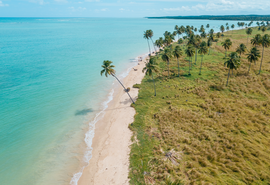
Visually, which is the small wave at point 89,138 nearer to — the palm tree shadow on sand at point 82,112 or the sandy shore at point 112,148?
the sandy shore at point 112,148

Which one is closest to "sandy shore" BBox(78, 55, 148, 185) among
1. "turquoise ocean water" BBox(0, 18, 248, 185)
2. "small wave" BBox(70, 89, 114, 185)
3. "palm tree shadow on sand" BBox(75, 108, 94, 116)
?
"small wave" BBox(70, 89, 114, 185)

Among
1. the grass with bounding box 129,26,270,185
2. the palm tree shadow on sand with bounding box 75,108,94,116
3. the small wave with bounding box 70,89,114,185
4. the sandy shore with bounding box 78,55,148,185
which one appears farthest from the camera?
the palm tree shadow on sand with bounding box 75,108,94,116

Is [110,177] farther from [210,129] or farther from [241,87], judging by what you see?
[241,87]

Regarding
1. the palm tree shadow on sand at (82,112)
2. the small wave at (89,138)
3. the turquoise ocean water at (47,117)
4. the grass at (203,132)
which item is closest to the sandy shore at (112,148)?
the small wave at (89,138)

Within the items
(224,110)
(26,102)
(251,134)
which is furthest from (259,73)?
(26,102)

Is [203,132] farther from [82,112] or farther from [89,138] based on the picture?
[82,112]

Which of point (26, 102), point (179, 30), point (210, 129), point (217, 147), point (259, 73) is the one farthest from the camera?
point (179, 30)

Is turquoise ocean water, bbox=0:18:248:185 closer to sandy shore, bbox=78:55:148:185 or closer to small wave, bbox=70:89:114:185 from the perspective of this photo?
small wave, bbox=70:89:114:185
